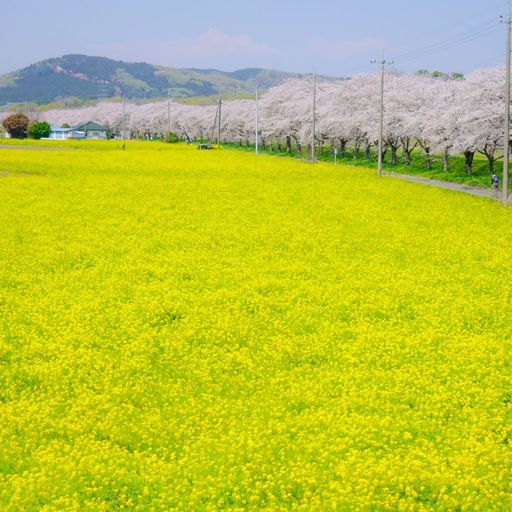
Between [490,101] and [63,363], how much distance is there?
60244 mm

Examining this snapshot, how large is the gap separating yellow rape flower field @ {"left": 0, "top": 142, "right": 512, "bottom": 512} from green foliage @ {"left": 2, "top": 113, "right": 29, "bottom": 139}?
10329 cm

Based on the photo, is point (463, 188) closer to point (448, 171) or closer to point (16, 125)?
point (448, 171)

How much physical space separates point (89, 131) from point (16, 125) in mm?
49134

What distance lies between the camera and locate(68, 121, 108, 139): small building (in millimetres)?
175750

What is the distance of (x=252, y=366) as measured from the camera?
17.5 metres

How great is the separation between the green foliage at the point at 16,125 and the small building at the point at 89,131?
3951 centimetres

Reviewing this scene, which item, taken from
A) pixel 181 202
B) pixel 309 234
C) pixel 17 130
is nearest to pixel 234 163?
pixel 181 202

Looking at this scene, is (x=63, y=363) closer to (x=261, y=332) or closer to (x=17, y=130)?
(x=261, y=332)

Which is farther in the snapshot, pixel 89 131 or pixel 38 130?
pixel 89 131

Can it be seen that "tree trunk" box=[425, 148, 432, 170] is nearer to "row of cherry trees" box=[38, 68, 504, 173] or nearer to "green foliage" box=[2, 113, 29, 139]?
"row of cherry trees" box=[38, 68, 504, 173]

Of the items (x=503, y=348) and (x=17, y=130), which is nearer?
(x=503, y=348)

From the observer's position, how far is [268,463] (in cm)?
1289

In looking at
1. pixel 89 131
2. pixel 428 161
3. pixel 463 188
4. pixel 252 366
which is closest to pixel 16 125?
pixel 89 131

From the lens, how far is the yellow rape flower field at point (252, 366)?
12.2m
